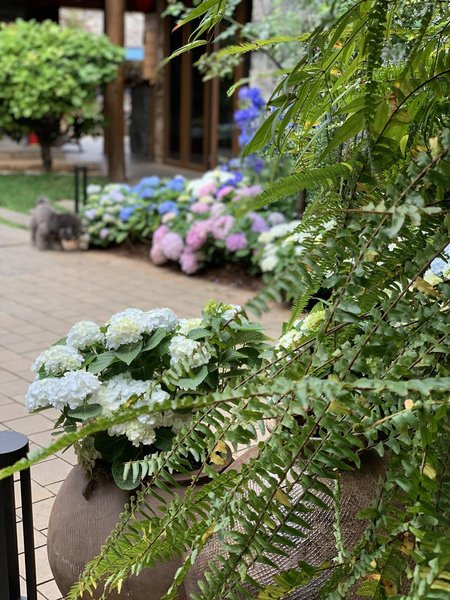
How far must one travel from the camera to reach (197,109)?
1449cm

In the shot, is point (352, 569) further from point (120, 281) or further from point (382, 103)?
point (120, 281)

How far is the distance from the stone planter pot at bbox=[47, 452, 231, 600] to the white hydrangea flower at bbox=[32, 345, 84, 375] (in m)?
0.28

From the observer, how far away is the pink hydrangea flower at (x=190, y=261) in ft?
24.0

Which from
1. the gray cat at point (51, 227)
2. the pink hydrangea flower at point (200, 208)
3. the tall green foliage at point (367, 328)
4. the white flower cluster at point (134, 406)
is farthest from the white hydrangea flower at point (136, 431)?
the gray cat at point (51, 227)

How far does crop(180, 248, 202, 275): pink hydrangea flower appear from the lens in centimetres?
731

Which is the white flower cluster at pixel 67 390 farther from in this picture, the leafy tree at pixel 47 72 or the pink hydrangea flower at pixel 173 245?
the leafy tree at pixel 47 72

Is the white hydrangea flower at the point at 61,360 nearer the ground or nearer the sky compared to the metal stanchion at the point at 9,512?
nearer the sky

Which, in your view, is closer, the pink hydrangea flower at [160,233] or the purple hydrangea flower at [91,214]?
the pink hydrangea flower at [160,233]

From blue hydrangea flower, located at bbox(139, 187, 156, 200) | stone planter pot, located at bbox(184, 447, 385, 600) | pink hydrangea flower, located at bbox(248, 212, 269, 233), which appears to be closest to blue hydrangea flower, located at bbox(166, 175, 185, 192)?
blue hydrangea flower, located at bbox(139, 187, 156, 200)

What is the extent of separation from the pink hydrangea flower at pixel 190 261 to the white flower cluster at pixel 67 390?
5.17m

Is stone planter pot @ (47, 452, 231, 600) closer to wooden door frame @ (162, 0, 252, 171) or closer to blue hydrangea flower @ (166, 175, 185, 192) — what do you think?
blue hydrangea flower @ (166, 175, 185, 192)

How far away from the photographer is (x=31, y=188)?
12.0 metres


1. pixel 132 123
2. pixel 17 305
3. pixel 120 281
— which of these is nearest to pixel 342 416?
pixel 17 305

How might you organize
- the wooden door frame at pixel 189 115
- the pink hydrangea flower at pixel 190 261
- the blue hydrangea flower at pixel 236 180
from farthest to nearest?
1. the wooden door frame at pixel 189 115
2. the blue hydrangea flower at pixel 236 180
3. the pink hydrangea flower at pixel 190 261
